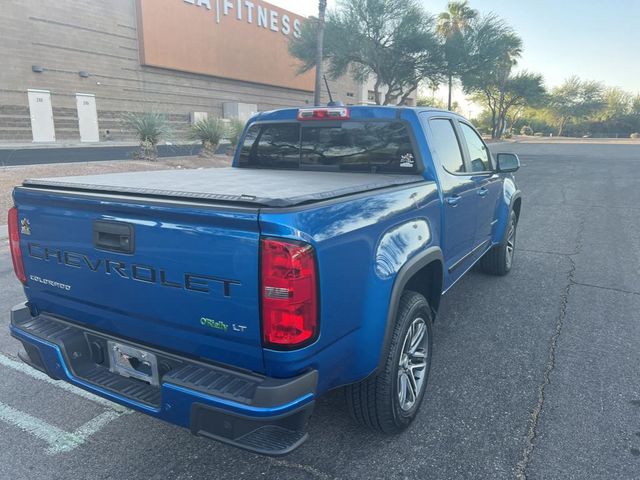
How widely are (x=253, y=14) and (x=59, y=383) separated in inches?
1685

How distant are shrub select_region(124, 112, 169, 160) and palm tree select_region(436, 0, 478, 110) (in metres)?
22.4

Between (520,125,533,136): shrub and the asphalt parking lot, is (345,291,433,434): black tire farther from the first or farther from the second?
(520,125,533,136): shrub

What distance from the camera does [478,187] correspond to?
4137mm

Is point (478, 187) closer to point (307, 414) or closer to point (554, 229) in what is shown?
point (307, 414)

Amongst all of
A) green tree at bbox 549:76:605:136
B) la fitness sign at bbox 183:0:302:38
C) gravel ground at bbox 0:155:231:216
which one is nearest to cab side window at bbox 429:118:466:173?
gravel ground at bbox 0:155:231:216

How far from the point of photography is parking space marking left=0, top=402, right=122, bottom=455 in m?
2.65

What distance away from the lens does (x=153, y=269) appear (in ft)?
6.80

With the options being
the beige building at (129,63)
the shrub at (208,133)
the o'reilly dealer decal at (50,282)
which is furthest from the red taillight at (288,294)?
the beige building at (129,63)

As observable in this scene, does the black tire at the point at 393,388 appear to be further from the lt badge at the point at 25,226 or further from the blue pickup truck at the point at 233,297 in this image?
the lt badge at the point at 25,226

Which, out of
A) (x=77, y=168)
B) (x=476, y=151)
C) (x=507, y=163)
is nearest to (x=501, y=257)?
(x=507, y=163)

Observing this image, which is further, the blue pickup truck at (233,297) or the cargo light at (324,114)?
the cargo light at (324,114)

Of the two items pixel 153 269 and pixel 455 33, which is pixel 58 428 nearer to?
pixel 153 269

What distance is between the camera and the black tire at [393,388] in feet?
8.24

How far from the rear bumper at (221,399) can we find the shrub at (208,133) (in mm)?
17011
